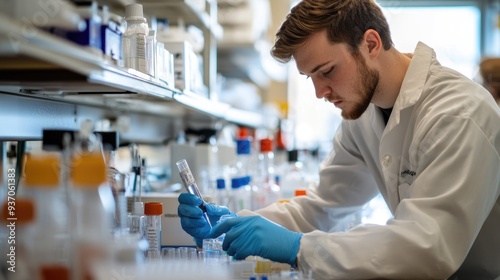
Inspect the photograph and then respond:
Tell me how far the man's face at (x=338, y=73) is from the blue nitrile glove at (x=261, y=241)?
0.51m

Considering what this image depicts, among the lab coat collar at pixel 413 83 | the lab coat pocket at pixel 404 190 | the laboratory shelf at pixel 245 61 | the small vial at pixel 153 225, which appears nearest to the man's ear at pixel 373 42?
the lab coat collar at pixel 413 83

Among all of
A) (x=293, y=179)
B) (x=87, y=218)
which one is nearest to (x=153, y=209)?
(x=87, y=218)

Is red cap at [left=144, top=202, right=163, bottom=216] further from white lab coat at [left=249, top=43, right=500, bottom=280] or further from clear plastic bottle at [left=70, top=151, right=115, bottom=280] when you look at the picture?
clear plastic bottle at [left=70, top=151, right=115, bottom=280]

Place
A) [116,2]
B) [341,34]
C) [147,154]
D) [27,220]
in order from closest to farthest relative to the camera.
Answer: [27,220], [341,34], [116,2], [147,154]

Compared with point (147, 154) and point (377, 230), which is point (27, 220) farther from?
point (147, 154)

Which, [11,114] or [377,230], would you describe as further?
[11,114]

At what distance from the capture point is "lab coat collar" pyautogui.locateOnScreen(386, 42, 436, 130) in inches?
71.7

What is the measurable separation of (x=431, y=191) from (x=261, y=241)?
448mm

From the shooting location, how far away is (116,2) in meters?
2.37

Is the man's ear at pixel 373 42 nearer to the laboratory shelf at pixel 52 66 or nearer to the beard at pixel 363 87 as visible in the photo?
the beard at pixel 363 87

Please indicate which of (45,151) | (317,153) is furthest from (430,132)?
(317,153)

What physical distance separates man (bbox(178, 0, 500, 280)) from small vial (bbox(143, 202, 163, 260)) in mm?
132

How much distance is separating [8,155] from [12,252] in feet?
1.18

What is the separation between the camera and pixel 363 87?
1887mm
